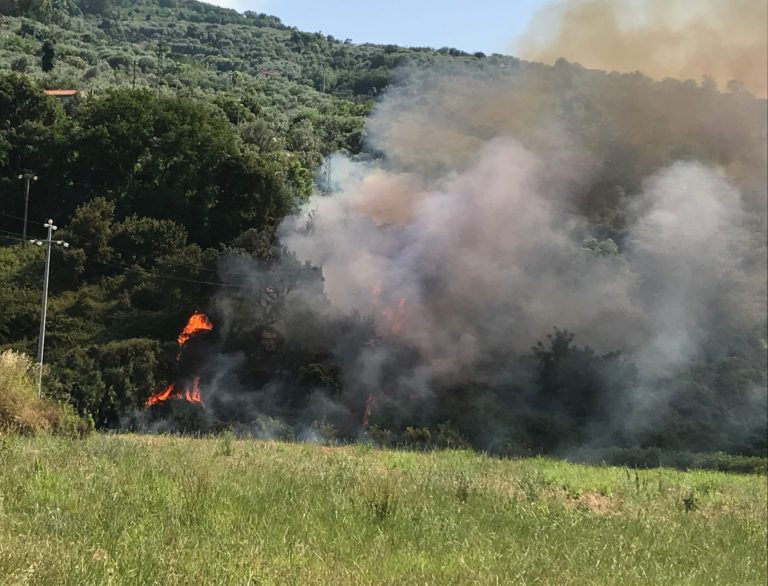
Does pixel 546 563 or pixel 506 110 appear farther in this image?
pixel 506 110

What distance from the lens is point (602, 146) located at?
34562 millimetres

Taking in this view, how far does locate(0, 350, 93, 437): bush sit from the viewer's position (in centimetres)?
1531

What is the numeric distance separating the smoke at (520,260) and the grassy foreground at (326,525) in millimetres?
11732

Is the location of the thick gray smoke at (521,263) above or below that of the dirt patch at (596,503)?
above

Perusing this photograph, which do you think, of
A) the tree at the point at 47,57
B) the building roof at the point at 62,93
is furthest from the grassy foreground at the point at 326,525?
the tree at the point at 47,57

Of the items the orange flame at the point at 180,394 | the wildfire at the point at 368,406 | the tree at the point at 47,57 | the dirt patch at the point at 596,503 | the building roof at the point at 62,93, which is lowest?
the orange flame at the point at 180,394

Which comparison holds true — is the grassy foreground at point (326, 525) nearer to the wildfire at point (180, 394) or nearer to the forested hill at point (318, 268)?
the forested hill at point (318, 268)

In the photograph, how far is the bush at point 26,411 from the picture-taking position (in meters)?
15.3

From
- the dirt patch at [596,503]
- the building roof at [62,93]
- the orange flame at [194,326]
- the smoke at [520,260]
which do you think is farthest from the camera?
the building roof at [62,93]

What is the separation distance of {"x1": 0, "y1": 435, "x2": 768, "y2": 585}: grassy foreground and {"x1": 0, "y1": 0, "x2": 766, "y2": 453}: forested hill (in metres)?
10.9

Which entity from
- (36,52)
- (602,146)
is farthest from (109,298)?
(36,52)

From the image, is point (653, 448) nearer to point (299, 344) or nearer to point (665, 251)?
point (665, 251)

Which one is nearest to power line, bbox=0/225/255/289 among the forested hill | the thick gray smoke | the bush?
the forested hill

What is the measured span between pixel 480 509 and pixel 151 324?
25.4m
